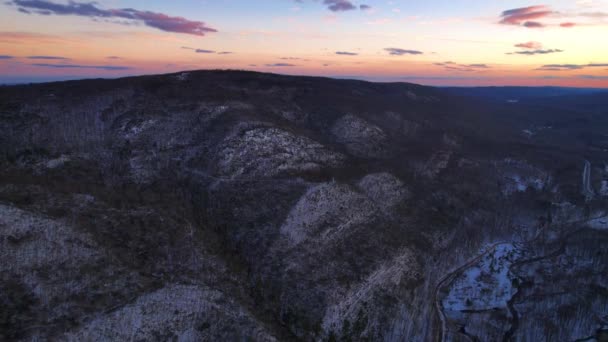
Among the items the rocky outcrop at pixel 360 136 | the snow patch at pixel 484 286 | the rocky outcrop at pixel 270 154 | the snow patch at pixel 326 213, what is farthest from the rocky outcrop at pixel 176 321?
the rocky outcrop at pixel 360 136

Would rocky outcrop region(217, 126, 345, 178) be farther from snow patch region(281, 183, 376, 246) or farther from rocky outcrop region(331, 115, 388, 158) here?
rocky outcrop region(331, 115, 388, 158)

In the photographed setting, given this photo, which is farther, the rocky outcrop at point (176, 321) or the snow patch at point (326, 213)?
the snow patch at point (326, 213)

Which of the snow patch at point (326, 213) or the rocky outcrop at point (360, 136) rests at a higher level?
the rocky outcrop at point (360, 136)

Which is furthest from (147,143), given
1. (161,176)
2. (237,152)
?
(237,152)

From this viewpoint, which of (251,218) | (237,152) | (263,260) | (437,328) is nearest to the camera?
(437,328)

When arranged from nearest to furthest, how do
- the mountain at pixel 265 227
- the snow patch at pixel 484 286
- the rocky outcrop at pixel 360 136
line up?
the mountain at pixel 265 227 < the snow patch at pixel 484 286 < the rocky outcrop at pixel 360 136

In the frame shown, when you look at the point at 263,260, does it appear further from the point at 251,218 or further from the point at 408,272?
the point at 408,272

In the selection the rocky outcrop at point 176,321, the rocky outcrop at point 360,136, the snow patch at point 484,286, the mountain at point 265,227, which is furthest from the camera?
the rocky outcrop at point 360,136

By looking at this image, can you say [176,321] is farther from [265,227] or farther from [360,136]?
[360,136]

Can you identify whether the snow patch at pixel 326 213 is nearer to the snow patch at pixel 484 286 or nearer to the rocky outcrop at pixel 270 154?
the rocky outcrop at pixel 270 154
